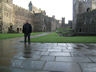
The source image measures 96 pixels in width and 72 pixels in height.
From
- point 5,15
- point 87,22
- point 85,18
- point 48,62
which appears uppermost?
point 5,15

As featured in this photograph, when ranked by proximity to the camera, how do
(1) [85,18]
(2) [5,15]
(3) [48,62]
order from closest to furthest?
(3) [48,62], (2) [5,15], (1) [85,18]

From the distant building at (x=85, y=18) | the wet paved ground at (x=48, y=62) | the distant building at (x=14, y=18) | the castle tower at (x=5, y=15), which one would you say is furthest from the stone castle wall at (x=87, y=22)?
the wet paved ground at (x=48, y=62)

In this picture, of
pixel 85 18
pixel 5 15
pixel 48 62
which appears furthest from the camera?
pixel 85 18

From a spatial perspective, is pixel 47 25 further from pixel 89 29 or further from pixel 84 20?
pixel 89 29

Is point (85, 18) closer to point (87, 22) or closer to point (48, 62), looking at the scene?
point (87, 22)

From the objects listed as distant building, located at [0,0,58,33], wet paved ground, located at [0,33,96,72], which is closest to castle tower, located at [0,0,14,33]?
distant building, located at [0,0,58,33]

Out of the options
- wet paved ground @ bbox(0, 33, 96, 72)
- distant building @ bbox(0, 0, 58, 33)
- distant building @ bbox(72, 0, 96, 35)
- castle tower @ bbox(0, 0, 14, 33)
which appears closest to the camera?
wet paved ground @ bbox(0, 33, 96, 72)

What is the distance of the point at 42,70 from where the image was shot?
2.13m

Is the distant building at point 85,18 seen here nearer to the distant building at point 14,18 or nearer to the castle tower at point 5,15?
the distant building at point 14,18

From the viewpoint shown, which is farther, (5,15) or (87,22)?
(87,22)

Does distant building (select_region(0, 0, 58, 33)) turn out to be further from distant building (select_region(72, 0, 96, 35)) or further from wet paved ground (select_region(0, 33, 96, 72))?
wet paved ground (select_region(0, 33, 96, 72))

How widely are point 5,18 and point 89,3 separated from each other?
2855 cm

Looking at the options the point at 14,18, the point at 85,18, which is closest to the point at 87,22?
the point at 85,18

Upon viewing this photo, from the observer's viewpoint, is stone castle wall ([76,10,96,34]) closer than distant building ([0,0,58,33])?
No
